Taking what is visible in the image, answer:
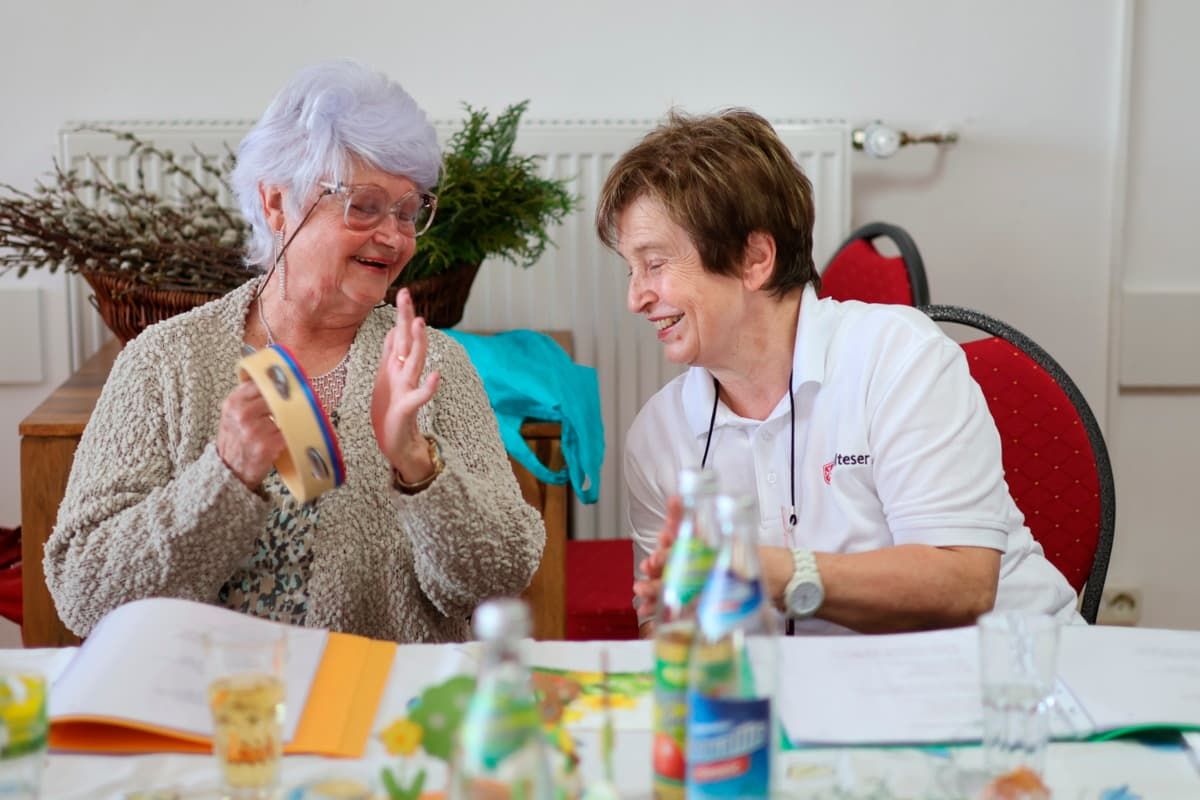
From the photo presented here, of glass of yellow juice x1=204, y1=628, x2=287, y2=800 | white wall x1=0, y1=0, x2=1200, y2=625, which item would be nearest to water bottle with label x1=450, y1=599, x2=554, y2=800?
glass of yellow juice x1=204, y1=628, x2=287, y2=800

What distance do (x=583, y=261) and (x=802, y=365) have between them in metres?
1.30

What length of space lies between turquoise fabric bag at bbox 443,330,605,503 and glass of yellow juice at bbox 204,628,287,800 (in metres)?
1.13

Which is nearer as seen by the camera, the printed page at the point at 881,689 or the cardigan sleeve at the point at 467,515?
the printed page at the point at 881,689

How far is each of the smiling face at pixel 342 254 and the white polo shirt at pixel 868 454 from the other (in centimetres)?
41

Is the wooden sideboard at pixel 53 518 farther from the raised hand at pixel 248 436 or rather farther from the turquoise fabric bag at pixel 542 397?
the raised hand at pixel 248 436

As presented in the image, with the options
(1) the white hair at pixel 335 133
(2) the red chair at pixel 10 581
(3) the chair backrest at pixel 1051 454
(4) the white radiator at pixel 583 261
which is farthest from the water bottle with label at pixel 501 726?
(4) the white radiator at pixel 583 261

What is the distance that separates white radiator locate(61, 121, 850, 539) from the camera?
2.89 m

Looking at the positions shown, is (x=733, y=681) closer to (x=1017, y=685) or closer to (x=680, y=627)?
(x=680, y=627)

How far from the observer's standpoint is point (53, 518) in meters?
2.17

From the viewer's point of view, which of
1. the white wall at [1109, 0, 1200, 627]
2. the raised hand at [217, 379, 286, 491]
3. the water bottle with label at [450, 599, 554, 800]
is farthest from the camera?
the white wall at [1109, 0, 1200, 627]

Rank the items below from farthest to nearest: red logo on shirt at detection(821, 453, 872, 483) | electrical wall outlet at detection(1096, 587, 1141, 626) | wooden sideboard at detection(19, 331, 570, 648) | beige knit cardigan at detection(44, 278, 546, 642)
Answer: electrical wall outlet at detection(1096, 587, 1141, 626) → wooden sideboard at detection(19, 331, 570, 648) → red logo on shirt at detection(821, 453, 872, 483) → beige knit cardigan at detection(44, 278, 546, 642)

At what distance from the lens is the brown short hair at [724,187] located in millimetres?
1752

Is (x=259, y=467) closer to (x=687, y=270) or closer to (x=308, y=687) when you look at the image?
(x=308, y=687)

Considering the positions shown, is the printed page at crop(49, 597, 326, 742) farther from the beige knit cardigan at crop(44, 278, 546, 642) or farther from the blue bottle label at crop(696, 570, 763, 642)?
the blue bottle label at crop(696, 570, 763, 642)
